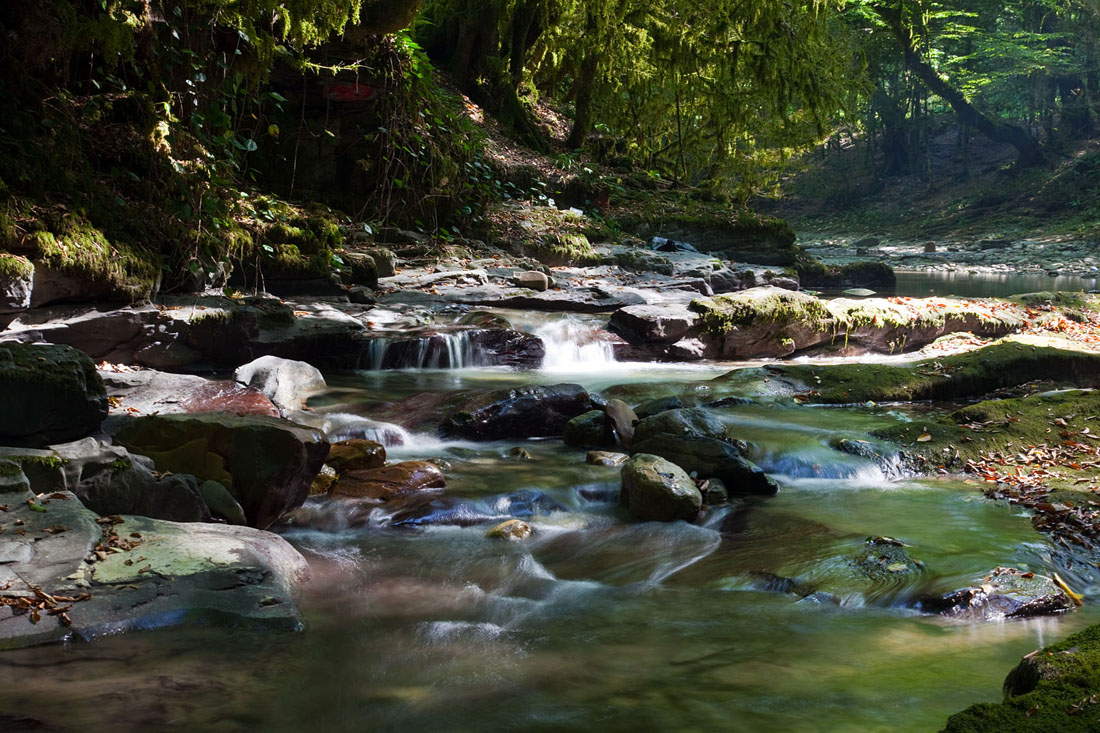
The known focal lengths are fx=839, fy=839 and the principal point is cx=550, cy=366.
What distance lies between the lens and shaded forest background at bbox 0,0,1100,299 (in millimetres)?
7027

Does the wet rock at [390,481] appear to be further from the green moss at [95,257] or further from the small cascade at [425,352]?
the small cascade at [425,352]

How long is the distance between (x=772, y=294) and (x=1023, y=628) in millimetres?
7308

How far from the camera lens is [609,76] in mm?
17984

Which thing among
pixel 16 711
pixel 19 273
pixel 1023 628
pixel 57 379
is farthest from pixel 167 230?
pixel 1023 628

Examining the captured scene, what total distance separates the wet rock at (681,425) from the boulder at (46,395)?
3697 millimetres

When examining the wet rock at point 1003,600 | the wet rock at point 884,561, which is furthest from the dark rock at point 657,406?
the wet rock at point 1003,600

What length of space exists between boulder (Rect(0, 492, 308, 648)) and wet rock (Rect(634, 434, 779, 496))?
2866 millimetres

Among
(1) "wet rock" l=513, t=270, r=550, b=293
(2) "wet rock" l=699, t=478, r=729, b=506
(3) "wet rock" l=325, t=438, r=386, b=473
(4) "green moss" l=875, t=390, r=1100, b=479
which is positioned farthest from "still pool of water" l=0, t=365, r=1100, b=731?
(1) "wet rock" l=513, t=270, r=550, b=293

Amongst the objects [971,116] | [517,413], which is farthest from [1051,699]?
[971,116]

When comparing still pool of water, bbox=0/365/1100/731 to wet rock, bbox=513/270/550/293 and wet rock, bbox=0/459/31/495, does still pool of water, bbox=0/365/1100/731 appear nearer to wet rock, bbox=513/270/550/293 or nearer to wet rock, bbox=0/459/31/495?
wet rock, bbox=0/459/31/495

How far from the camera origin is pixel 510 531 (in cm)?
495

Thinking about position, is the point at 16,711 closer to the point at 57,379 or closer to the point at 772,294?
the point at 57,379

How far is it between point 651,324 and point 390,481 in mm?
5047

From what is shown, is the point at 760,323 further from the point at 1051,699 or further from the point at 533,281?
the point at 1051,699
